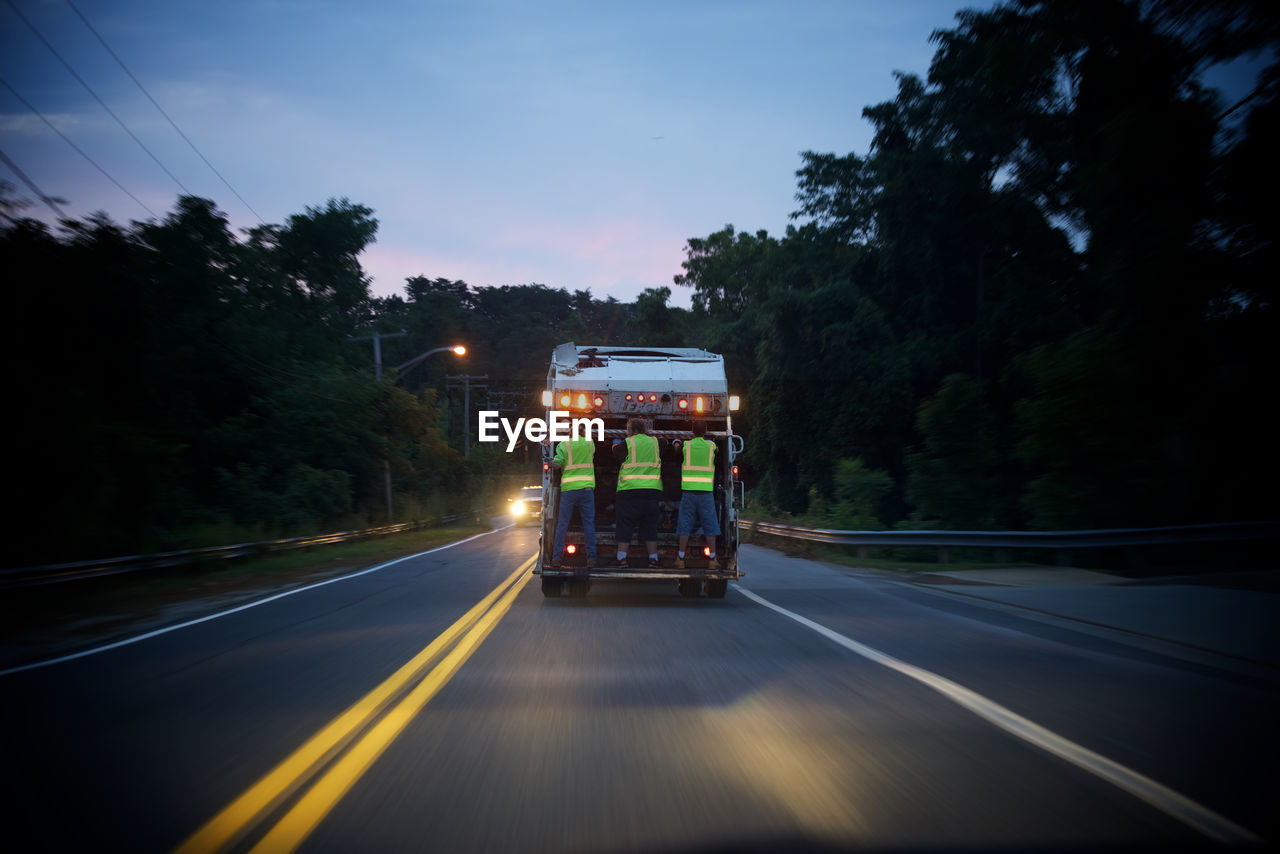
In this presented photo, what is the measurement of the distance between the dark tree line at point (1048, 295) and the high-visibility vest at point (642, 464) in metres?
12.7

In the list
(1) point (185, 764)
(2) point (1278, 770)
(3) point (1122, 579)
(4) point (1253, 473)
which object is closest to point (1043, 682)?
(2) point (1278, 770)

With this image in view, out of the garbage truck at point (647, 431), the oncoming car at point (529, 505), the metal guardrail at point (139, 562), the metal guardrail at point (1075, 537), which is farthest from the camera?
the oncoming car at point (529, 505)

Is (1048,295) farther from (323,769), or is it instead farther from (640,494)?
(323,769)

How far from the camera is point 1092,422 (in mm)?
20609

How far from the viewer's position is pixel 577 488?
12.2 m

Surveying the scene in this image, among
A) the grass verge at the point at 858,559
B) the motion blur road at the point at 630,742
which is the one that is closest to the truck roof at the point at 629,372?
the motion blur road at the point at 630,742

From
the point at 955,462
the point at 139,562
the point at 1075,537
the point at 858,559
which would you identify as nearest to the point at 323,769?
the point at 139,562

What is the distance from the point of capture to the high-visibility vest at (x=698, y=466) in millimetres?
12180

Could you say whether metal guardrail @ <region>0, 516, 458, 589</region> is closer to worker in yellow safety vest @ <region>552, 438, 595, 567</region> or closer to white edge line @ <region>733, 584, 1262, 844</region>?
worker in yellow safety vest @ <region>552, 438, 595, 567</region>

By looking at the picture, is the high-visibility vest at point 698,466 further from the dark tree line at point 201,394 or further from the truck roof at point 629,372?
the dark tree line at point 201,394

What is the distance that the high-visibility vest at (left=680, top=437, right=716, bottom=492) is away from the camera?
40.0 ft

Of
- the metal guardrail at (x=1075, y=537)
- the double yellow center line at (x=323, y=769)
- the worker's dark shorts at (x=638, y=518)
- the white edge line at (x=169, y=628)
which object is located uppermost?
the worker's dark shorts at (x=638, y=518)

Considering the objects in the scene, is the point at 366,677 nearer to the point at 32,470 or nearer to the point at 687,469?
the point at 687,469

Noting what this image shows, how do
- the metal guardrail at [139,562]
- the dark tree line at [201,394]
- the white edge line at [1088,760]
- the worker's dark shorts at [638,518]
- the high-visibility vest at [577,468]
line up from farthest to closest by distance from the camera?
the dark tree line at [201,394]
the metal guardrail at [139,562]
the worker's dark shorts at [638,518]
the high-visibility vest at [577,468]
the white edge line at [1088,760]
